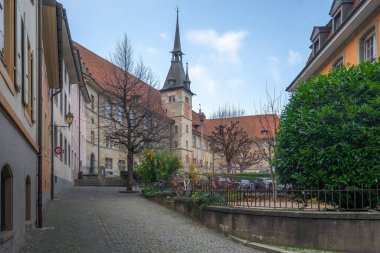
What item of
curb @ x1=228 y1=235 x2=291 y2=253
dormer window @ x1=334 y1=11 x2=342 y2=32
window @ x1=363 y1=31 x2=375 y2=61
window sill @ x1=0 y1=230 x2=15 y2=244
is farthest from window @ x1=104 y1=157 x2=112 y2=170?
window sill @ x1=0 y1=230 x2=15 y2=244

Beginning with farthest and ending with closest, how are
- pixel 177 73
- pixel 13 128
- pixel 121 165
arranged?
pixel 177 73 < pixel 121 165 < pixel 13 128

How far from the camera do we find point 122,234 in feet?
38.8

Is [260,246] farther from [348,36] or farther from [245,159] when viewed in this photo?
[245,159]

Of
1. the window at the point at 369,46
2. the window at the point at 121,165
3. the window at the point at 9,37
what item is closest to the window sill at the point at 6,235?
the window at the point at 9,37

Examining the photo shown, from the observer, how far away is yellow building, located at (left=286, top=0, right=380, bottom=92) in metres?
18.2

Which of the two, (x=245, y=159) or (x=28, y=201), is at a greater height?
(x=245, y=159)

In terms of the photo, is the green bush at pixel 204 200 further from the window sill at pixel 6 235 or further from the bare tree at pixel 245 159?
the bare tree at pixel 245 159

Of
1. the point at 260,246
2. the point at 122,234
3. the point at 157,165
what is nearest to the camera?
the point at 260,246

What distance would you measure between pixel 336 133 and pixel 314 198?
1561 millimetres

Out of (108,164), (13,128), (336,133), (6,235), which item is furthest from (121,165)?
(6,235)

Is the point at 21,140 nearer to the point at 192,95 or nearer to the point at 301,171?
the point at 301,171

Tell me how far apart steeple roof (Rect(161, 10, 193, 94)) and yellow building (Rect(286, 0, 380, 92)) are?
56.2 metres

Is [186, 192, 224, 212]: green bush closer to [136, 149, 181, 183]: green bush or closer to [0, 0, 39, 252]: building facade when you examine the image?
[0, 0, 39, 252]: building facade

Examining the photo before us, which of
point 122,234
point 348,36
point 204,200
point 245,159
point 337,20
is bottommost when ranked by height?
point 122,234
